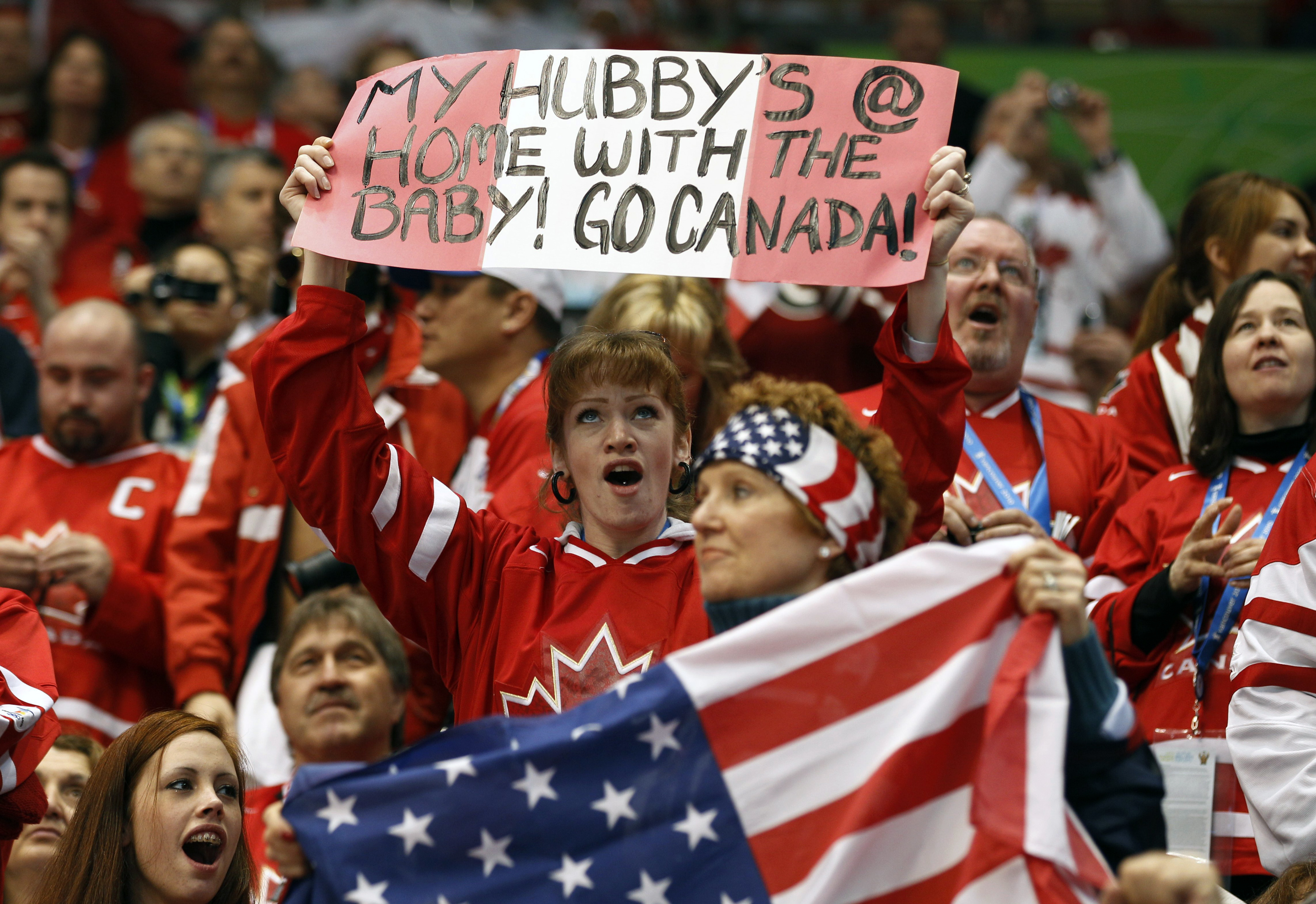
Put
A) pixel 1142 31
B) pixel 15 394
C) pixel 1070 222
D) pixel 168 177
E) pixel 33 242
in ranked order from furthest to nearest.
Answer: pixel 1142 31 < pixel 168 177 < pixel 1070 222 < pixel 33 242 < pixel 15 394

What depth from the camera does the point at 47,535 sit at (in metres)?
5.37

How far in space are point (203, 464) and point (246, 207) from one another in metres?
2.04

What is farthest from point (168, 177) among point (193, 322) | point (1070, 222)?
point (1070, 222)

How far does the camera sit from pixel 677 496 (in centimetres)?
384

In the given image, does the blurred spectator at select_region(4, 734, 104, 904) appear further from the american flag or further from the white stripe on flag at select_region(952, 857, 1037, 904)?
the white stripe on flag at select_region(952, 857, 1037, 904)

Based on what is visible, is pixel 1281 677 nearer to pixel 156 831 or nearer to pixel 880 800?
pixel 880 800

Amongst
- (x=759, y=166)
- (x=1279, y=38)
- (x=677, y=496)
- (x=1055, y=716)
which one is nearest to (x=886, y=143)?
(x=759, y=166)

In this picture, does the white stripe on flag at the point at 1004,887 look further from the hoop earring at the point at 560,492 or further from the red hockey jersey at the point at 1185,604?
the hoop earring at the point at 560,492

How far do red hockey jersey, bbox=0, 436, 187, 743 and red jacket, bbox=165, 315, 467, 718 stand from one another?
130 mm

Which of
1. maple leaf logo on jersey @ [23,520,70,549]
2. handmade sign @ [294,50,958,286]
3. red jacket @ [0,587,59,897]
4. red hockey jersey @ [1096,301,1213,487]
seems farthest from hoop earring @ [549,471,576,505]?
maple leaf logo on jersey @ [23,520,70,549]

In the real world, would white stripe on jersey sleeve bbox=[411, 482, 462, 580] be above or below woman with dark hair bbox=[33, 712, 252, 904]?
above

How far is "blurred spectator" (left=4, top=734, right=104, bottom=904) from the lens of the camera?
446cm

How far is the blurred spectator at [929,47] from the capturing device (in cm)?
808

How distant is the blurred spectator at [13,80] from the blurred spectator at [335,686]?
503cm
